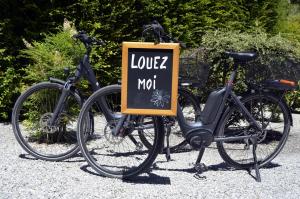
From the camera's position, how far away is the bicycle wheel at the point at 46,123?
4.84 meters

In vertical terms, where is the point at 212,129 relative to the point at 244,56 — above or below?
below

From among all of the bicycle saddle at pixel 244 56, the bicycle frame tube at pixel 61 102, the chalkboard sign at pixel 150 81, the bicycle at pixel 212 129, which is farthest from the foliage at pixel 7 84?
the bicycle saddle at pixel 244 56

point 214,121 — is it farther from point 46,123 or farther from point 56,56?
point 56,56

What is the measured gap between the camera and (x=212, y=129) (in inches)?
180

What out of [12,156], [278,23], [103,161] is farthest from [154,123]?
[278,23]

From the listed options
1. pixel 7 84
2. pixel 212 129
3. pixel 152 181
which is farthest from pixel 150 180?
pixel 7 84

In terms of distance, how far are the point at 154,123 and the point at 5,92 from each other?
108 inches

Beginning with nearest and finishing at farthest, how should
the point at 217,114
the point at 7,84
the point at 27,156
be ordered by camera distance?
1. the point at 217,114
2. the point at 27,156
3. the point at 7,84

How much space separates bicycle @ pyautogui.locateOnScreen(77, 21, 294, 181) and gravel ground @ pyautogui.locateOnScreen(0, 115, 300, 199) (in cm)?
13

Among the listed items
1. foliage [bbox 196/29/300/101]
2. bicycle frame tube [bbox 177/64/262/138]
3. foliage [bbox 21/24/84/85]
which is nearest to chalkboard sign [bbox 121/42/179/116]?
bicycle frame tube [bbox 177/64/262/138]

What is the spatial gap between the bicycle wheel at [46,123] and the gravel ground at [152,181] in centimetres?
16

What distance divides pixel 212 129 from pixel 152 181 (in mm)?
745

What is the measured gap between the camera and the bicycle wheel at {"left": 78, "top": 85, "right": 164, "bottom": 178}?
4.33m

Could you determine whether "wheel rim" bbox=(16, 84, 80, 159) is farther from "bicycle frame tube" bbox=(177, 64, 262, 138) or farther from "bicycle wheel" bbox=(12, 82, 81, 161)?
"bicycle frame tube" bbox=(177, 64, 262, 138)
